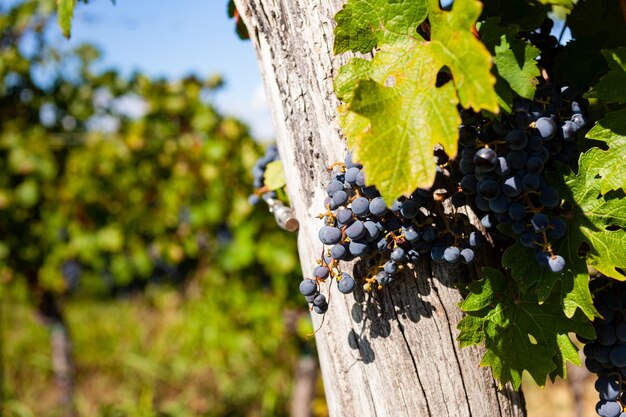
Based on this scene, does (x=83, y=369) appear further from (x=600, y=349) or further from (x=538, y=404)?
(x=600, y=349)

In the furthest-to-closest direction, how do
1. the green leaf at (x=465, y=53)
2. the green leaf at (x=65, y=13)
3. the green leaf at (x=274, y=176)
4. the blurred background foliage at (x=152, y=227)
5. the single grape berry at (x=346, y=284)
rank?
the blurred background foliage at (x=152, y=227) < the green leaf at (x=274, y=176) < the green leaf at (x=65, y=13) < the single grape berry at (x=346, y=284) < the green leaf at (x=465, y=53)

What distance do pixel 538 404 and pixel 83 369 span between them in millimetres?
5132

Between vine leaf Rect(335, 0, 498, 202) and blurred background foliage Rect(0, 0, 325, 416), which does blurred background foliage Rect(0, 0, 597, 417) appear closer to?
blurred background foliage Rect(0, 0, 325, 416)

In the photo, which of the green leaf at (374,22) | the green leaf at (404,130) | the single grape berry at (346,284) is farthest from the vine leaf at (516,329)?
the green leaf at (374,22)

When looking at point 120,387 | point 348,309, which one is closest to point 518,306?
point 348,309

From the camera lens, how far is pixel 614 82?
1.00 m

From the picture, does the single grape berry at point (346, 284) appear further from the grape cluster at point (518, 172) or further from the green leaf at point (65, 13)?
the green leaf at point (65, 13)

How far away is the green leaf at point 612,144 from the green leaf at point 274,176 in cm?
87

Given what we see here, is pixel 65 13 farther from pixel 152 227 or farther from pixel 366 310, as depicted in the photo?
pixel 152 227

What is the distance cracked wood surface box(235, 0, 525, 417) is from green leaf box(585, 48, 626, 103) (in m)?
0.42

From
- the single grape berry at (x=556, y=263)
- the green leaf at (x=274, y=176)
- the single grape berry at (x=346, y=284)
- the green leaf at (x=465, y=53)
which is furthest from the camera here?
the green leaf at (x=274, y=176)

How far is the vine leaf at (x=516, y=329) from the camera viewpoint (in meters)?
1.06

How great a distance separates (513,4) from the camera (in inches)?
42.3

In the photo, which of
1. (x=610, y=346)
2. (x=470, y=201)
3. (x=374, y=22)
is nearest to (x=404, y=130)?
(x=374, y=22)
